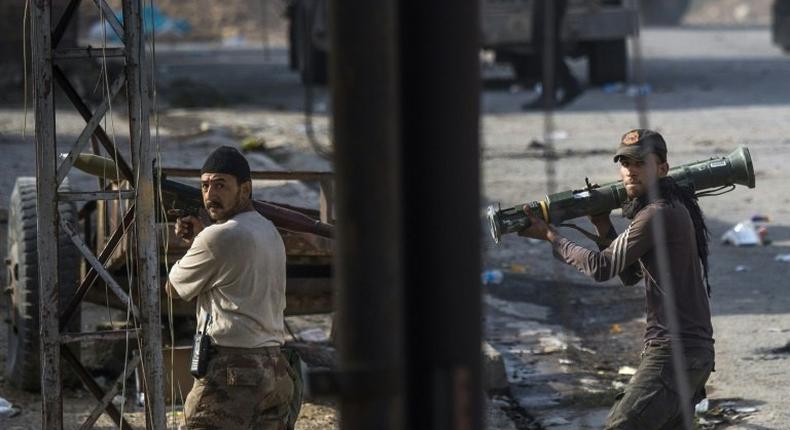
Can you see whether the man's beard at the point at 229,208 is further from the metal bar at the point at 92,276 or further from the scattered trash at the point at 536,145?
the scattered trash at the point at 536,145

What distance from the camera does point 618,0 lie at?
71.1 ft

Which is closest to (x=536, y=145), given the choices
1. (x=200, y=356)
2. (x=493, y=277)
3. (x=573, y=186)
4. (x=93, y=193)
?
(x=573, y=186)

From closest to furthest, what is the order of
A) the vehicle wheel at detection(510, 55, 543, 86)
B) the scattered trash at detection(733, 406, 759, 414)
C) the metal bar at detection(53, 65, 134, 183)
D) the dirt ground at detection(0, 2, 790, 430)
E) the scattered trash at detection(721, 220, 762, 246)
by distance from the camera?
the metal bar at detection(53, 65, 134, 183) → the scattered trash at detection(733, 406, 759, 414) → the dirt ground at detection(0, 2, 790, 430) → the scattered trash at detection(721, 220, 762, 246) → the vehicle wheel at detection(510, 55, 543, 86)

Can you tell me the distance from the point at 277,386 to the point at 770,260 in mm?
6130

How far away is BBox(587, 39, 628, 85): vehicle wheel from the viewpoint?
70.0 feet

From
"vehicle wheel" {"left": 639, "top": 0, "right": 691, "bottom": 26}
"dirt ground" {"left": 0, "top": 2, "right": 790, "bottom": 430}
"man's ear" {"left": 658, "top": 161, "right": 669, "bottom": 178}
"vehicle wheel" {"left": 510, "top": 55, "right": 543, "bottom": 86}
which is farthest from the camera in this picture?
"vehicle wheel" {"left": 639, "top": 0, "right": 691, "bottom": 26}

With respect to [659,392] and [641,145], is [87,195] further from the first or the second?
[659,392]

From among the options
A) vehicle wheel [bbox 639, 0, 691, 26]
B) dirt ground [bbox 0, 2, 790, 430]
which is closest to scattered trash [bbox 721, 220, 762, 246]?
dirt ground [bbox 0, 2, 790, 430]

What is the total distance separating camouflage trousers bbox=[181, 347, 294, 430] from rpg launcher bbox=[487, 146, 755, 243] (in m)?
1.08

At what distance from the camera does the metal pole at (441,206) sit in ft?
7.80

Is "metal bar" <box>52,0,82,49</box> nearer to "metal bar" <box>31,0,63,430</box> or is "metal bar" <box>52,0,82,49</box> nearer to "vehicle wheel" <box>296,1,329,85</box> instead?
"metal bar" <box>31,0,63,430</box>

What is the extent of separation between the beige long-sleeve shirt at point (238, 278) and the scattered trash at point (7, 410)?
7.58 feet

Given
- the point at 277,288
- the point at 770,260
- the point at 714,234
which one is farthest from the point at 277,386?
the point at 714,234

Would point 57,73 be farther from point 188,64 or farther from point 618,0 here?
point 188,64
